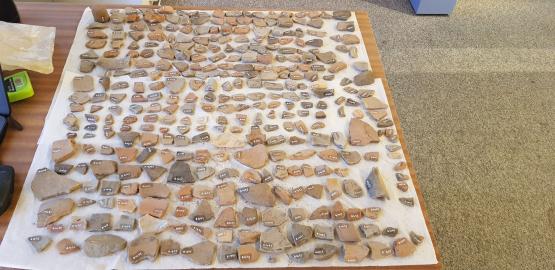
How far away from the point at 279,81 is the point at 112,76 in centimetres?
44

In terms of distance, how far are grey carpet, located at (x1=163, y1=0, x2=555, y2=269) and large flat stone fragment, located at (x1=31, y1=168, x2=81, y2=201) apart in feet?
3.91

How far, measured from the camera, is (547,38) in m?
2.30

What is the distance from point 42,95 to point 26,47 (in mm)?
160

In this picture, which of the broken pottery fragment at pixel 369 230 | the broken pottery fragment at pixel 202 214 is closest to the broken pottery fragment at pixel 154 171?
the broken pottery fragment at pixel 202 214

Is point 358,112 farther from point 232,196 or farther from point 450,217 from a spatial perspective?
point 450,217

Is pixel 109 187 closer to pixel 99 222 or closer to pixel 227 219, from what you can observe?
pixel 99 222

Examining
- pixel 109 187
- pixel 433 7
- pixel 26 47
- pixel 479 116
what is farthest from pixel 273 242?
pixel 433 7

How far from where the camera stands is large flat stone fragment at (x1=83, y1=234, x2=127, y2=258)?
2.52ft

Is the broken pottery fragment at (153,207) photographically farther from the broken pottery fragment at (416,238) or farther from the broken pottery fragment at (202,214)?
the broken pottery fragment at (416,238)

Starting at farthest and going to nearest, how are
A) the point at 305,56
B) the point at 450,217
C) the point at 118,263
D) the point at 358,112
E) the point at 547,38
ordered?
the point at 547,38 < the point at 450,217 < the point at 305,56 < the point at 358,112 < the point at 118,263

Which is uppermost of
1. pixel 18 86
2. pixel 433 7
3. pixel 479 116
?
pixel 18 86

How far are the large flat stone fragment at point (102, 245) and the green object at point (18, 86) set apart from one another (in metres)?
0.44

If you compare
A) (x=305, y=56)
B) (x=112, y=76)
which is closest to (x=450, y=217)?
(x=305, y=56)

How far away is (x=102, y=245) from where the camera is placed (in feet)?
2.55
